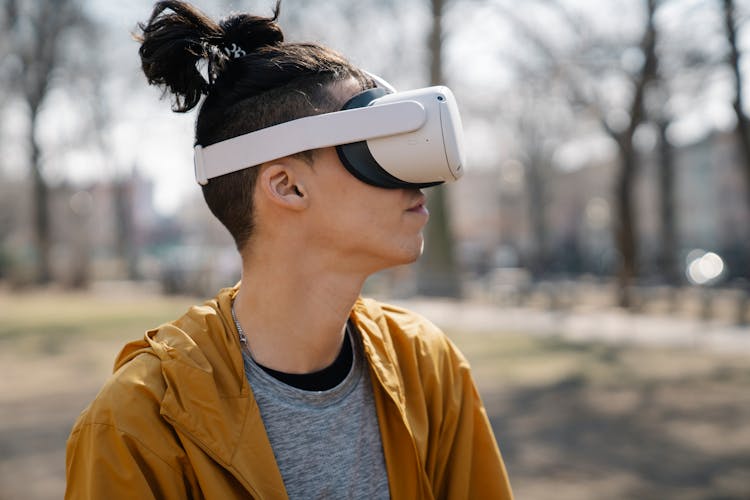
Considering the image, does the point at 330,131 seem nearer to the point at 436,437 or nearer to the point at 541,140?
the point at 436,437

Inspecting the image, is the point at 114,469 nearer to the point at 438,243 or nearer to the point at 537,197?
the point at 438,243

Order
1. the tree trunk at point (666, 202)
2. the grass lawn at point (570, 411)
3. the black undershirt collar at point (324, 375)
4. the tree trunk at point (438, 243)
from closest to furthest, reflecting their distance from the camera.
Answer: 1. the black undershirt collar at point (324, 375)
2. the grass lawn at point (570, 411)
3. the tree trunk at point (438, 243)
4. the tree trunk at point (666, 202)

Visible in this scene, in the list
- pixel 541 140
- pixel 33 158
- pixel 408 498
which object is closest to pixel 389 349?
pixel 408 498

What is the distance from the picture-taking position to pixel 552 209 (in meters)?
68.6

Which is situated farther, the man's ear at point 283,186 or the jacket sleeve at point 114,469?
the man's ear at point 283,186

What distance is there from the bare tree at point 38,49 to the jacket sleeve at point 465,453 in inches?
958

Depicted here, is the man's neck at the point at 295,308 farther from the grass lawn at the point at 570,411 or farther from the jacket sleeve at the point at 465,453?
the grass lawn at the point at 570,411

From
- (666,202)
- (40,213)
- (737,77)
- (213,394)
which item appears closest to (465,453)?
(213,394)

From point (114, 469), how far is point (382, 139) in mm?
1028

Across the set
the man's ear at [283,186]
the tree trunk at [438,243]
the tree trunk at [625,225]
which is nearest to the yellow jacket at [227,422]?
the man's ear at [283,186]

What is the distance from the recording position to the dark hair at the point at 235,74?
6.66 feet

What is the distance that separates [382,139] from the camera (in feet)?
6.40

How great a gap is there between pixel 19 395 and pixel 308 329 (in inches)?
300

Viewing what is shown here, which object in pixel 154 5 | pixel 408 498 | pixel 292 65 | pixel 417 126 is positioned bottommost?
pixel 408 498
